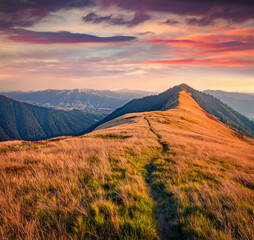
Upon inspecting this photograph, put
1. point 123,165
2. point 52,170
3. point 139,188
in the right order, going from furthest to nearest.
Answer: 1. point 123,165
2. point 52,170
3. point 139,188

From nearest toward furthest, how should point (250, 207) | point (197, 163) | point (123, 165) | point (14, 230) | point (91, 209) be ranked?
1. point (14, 230)
2. point (91, 209)
3. point (250, 207)
4. point (123, 165)
5. point (197, 163)

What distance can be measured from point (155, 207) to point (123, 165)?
302 cm

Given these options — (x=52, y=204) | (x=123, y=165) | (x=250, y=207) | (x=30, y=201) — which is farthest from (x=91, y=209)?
(x=250, y=207)

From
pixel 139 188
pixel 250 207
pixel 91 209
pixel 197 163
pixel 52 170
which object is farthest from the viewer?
pixel 197 163

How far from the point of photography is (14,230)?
9.09 feet

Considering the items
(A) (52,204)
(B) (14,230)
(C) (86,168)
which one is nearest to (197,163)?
(C) (86,168)

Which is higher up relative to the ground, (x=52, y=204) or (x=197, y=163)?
(x=52, y=204)

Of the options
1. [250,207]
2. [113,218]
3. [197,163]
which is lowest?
[197,163]

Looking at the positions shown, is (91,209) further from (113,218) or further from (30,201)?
(30,201)

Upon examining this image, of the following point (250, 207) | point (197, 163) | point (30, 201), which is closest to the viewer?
point (30, 201)

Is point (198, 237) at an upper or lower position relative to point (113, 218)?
lower

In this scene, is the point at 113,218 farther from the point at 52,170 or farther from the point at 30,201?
the point at 52,170

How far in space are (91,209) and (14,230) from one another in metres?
1.61

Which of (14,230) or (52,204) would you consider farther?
(52,204)
